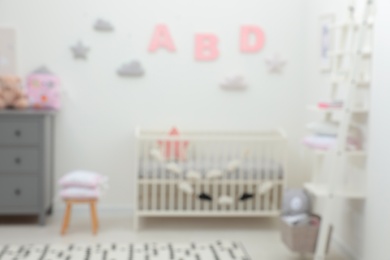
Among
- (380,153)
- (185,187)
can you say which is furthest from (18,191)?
(380,153)

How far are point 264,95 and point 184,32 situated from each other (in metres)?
0.83

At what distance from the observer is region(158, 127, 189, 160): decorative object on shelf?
199 inches

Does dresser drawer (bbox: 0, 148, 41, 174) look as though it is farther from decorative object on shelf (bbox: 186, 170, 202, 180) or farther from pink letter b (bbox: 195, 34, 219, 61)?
pink letter b (bbox: 195, 34, 219, 61)

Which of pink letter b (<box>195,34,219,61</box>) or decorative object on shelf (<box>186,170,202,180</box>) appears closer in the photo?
decorative object on shelf (<box>186,170,202,180</box>)

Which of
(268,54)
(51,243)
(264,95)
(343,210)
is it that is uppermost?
(268,54)

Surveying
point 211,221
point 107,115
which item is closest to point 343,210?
point 211,221

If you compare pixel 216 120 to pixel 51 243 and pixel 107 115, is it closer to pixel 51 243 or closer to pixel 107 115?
pixel 107 115

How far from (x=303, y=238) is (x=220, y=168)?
3.61 feet

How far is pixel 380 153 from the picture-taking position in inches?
142

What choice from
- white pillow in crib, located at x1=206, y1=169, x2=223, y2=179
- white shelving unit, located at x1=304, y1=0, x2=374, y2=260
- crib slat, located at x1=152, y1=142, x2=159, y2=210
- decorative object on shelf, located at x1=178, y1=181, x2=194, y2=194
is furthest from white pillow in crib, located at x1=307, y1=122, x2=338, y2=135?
crib slat, located at x1=152, y1=142, x2=159, y2=210

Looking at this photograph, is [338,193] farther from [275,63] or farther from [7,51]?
[7,51]

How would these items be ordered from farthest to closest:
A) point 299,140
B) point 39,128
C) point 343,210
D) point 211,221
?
point 299,140, point 211,221, point 39,128, point 343,210

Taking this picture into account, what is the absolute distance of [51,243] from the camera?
14.4 ft

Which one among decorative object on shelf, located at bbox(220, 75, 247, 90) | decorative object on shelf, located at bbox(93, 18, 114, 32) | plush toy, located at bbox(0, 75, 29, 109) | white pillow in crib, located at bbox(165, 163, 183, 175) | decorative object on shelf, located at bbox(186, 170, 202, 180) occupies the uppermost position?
decorative object on shelf, located at bbox(93, 18, 114, 32)
